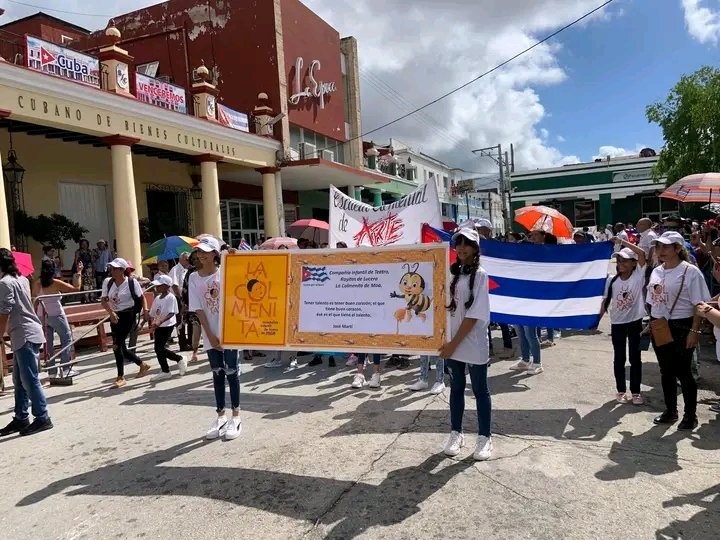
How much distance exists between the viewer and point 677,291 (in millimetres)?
4500

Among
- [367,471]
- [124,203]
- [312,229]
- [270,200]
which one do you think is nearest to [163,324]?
[367,471]

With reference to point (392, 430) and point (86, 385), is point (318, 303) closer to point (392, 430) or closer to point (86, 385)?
point (392, 430)

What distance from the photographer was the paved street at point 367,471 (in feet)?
10.4

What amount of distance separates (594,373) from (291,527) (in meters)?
4.82

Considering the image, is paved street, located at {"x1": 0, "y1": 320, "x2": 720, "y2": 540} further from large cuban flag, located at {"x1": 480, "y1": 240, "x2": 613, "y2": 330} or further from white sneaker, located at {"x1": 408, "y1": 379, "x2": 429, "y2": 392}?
large cuban flag, located at {"x1": 480, "y1": 240, "x2": 613, "y2": 330}

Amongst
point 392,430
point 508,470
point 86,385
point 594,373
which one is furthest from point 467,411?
point 86,385

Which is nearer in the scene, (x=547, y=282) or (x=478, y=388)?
(x=478, y=388)

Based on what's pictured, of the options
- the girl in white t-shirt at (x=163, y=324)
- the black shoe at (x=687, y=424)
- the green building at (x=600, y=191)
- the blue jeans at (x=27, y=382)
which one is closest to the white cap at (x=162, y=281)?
the girl in white t-shirt at (x=163, y=324)

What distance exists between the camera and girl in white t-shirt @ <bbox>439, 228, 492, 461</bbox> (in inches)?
153

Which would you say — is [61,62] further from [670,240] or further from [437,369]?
[670,240]

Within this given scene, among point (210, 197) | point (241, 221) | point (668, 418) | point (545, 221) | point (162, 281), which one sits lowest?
point (668, 418)

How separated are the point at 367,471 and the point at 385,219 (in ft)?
13.6

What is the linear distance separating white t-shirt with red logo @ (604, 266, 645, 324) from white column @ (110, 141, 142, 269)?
11.4 meters

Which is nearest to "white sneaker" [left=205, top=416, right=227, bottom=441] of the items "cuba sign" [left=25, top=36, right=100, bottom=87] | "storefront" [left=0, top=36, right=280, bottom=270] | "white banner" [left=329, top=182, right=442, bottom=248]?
"white banner" [left=329, top=182, right=442, bottom=248]
